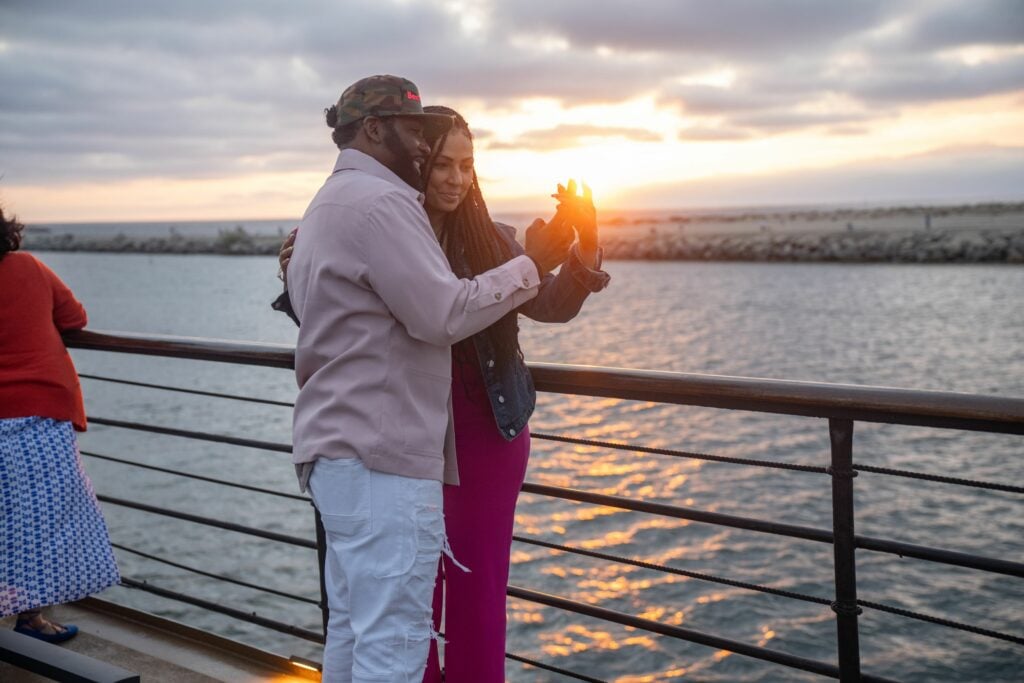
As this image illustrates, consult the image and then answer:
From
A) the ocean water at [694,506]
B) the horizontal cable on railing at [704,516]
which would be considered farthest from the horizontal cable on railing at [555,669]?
the ocean water at [694,506]

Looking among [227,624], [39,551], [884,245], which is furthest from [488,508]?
[884,245]

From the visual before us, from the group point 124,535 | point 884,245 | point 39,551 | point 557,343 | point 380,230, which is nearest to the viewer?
point 380,230

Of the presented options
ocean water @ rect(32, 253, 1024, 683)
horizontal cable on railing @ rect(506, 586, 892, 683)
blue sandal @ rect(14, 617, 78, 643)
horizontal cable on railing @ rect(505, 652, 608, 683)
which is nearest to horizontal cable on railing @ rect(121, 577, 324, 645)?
blue sandal @ rect(14, 617, 78, 643)

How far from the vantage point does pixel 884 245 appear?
153ft

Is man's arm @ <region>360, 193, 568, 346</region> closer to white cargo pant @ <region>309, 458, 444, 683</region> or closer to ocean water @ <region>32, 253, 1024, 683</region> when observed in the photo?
white cargo pant @ <region>309, 458, 444, 683</region>

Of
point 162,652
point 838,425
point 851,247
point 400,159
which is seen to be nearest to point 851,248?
point 851,247

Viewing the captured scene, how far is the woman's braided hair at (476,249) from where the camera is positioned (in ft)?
6.54

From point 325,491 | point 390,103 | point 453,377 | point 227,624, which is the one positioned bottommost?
point 227,624

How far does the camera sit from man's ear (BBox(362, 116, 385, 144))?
69.9 inches

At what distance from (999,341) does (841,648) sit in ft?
65.5

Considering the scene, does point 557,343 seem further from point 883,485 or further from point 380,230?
point 380,230

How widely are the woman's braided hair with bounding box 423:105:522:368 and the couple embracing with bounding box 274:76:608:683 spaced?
2cm

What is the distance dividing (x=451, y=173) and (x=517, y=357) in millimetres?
432

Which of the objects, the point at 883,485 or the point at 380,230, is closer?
the point at 380,230
